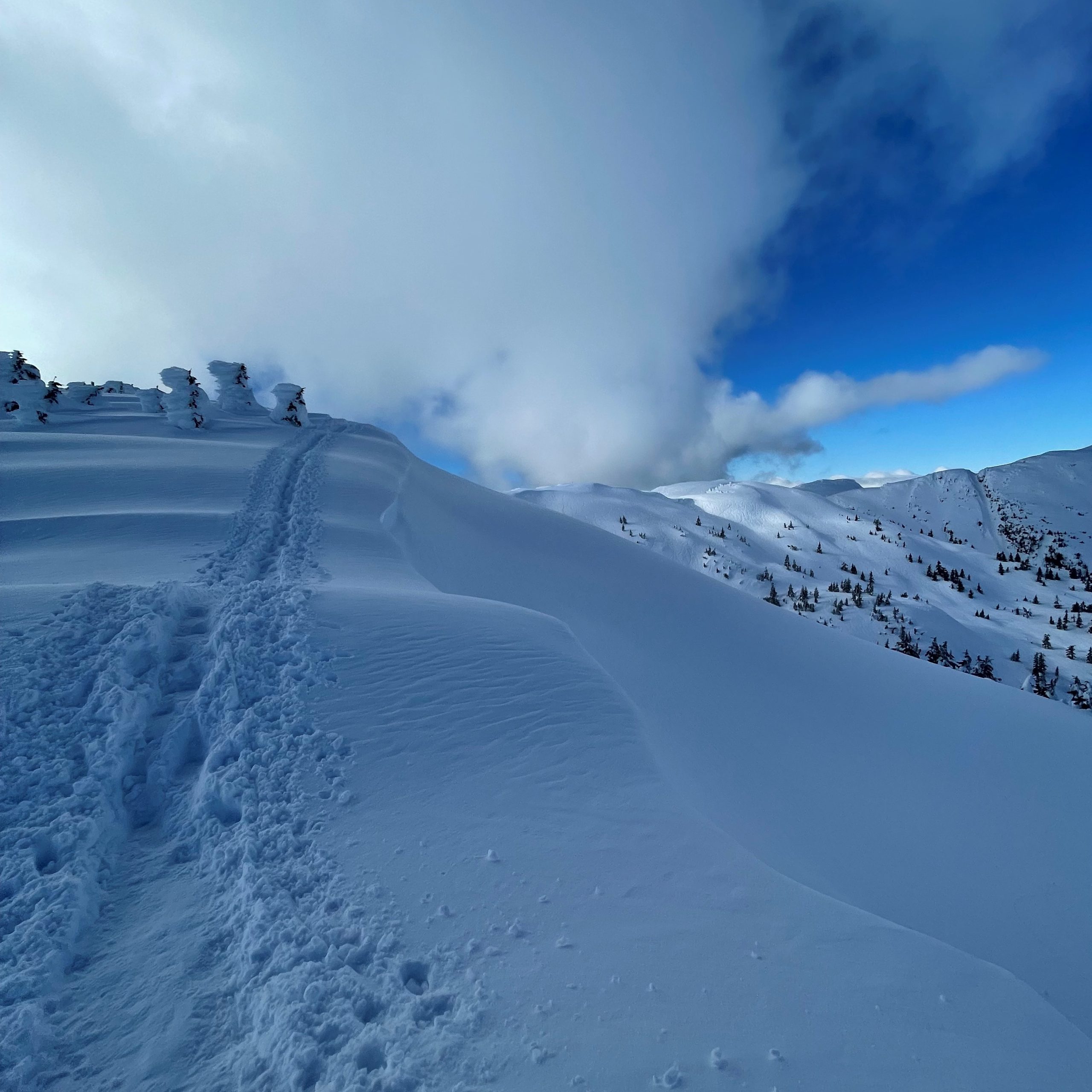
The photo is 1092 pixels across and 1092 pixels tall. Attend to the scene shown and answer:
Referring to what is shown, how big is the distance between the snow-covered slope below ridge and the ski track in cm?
2

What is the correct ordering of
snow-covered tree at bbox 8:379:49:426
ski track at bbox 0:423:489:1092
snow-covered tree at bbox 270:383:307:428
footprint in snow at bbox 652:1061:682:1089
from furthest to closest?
snow-covered tree at bbox 270:383:307:428
snow-covered tree at bbox 8:379:49:426
ski track at bbox 0:423:489:1092
footprint in snow at bbox 652:1061:682:1089

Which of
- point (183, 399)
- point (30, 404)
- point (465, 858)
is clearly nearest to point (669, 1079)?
point (465, 858)

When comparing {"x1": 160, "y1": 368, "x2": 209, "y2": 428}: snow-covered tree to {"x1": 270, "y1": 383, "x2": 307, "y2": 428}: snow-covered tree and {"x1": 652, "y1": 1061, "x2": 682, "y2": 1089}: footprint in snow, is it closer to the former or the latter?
{"x1": 270, "y1": 383, "x2": 307, "y2": 428}: snow-covered tree

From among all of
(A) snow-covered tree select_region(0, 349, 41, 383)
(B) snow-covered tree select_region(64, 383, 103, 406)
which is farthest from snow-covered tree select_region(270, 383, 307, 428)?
(A) snow-covered tree select_region(0, 349, 41, 383)

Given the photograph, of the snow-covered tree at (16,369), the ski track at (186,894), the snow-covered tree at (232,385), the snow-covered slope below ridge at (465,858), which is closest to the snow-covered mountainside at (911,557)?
the snow-covered slope below ridge at (465,858)

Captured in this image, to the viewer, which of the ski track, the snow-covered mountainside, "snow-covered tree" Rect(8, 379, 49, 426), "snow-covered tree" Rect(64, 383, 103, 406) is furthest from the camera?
the snow-covered mountainside

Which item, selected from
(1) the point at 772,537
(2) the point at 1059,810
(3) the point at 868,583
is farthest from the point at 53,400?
(1) the point at 772,537

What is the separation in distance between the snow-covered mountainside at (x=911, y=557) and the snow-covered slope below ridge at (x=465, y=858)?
12.8m

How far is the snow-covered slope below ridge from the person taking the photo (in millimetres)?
2709

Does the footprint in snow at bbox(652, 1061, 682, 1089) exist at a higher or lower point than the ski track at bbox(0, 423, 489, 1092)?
lower

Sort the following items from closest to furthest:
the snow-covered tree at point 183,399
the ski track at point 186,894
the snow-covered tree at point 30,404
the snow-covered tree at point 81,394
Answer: the ski track at point 186,894 < the snow-covered tree at point 30,404 < the snow-covered tree at point 183,399 < the snow-covered tree at point 81,394

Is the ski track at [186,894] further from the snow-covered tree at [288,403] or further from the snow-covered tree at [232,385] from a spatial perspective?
the snow-covered tree at [232,385]

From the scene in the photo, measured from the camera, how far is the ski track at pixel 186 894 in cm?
261

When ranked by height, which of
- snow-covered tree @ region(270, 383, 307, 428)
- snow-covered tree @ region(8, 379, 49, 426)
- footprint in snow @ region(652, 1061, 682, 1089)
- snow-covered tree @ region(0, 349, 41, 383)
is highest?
snow-covered tree @ region(0, 349, 41, 383)
